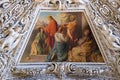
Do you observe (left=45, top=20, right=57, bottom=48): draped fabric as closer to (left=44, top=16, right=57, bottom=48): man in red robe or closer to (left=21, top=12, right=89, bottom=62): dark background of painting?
(left=44, top=16, right=57, bottom=48): man in red robe

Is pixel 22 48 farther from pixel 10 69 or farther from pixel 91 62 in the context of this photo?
pixel 91 62

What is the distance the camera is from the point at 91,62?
4176 millimetres

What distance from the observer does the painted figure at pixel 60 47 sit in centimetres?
424

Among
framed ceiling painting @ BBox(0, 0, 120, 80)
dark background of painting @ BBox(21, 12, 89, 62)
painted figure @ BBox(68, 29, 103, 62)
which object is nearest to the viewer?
framed ceiling painting @ BBox(0, 0, 120, 80)

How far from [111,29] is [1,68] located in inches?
69.9

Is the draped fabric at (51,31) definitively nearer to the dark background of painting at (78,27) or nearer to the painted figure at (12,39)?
the dark background of painting at (78,27)

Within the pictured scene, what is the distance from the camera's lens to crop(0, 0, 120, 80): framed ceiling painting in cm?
407

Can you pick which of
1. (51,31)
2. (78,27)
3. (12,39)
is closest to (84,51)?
(78,27)

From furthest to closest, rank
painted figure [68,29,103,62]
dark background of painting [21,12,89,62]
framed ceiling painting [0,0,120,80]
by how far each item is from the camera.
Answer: dark background of painting [21,12,89,62] → painted figure [68,29,103,62] → framed ceiling painting [0,0,120,80]

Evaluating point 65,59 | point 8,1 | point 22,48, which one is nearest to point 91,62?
point 65,59

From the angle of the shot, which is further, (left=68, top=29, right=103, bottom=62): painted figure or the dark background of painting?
the dark background of painting

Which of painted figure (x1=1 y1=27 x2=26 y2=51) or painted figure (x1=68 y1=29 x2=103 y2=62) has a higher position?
painted figure (x1=1 y1=27 x2=26 y2=51)

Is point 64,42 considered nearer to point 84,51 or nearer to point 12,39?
point 84,51

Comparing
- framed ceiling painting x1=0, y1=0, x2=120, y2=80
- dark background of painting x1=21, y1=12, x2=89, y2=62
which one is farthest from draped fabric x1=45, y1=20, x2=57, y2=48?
dark background of painting x1=21, y1=12, x2=89, y2=62
